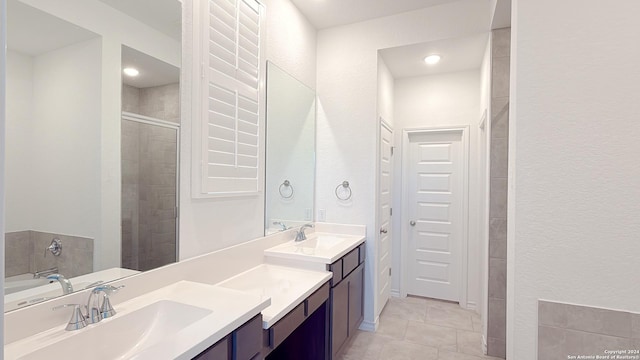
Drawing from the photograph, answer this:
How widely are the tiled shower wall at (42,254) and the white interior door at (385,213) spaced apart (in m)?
2.34

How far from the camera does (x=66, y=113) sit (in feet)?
3.73

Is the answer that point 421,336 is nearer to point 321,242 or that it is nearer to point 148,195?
point 321,242

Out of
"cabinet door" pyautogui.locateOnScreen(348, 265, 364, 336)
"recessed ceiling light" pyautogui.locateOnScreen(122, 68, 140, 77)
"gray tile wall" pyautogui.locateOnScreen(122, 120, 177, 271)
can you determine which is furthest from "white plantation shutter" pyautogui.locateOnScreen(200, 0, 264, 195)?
"cabinet door" pyautogui.locateOnScreen(348, 265, 364, 336)

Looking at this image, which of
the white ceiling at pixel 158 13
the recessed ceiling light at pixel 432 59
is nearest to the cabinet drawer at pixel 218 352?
the white ceiling at pixel 158 13

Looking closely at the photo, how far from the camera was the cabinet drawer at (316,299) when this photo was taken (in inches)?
68.0

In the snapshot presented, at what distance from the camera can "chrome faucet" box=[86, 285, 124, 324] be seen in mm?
1095

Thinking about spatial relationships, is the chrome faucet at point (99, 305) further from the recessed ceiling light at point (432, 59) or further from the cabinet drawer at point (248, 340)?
the recessed ceiling light at point (432, 59)

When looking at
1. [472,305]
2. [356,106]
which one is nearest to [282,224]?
[356,106]

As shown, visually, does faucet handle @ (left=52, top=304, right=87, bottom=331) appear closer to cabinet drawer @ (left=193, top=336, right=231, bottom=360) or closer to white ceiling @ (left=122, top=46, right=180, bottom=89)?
cabinet drawer @ (left=193, top=336, right=231, bottom=360)

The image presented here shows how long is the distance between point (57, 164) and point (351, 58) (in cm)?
252

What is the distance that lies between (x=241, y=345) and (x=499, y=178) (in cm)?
224

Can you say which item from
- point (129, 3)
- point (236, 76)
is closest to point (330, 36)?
point (236, 76)

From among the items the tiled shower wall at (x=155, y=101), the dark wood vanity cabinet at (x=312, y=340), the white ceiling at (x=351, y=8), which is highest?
the white ceiling at (x=351, y=8)

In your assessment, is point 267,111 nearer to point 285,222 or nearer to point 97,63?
point 285,222
